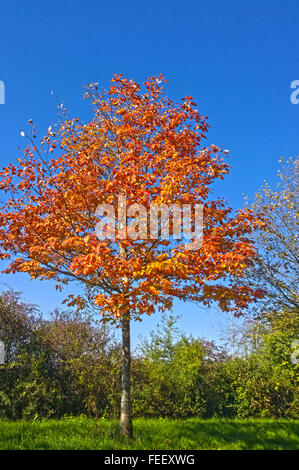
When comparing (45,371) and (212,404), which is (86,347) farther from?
(212,404)

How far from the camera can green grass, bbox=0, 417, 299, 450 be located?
938cm

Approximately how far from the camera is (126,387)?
10547 millimetres

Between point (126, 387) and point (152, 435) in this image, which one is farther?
point (126, 387)

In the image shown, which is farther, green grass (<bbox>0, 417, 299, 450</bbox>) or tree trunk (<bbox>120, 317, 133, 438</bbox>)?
tree trunk (<bbox>120, 317, 133, 438</bbox>)

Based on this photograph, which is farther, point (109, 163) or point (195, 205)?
point (109, 163)

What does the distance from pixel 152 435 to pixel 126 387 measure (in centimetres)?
131

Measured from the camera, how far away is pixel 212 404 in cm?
1472

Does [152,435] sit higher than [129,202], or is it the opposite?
[129,202]

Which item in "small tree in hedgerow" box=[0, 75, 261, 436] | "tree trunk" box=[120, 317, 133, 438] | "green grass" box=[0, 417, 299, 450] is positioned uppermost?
"small tree in hedgerow" box=[0, 75, 261, 436]

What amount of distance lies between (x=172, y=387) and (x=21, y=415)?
195 inches

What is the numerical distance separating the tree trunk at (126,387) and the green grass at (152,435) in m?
0.26

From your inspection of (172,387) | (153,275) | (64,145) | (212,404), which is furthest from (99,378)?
(64,145)

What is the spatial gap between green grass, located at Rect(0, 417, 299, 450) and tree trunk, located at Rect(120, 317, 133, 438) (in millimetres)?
263
